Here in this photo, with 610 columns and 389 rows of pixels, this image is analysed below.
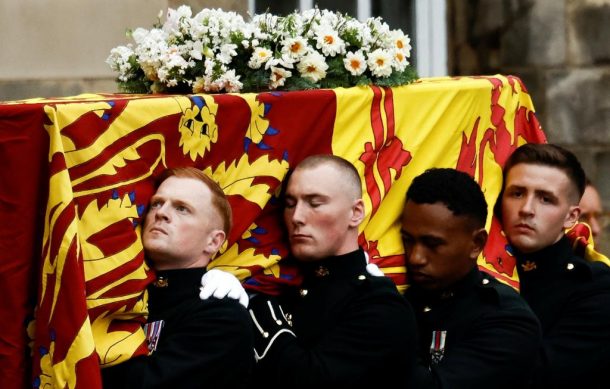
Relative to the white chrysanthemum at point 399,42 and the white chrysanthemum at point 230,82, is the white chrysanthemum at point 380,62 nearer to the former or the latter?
the white chrysanthemum at point 399,42

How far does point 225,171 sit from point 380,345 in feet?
2.45

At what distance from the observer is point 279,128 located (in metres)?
4.45

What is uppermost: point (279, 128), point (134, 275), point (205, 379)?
point (279, 128)

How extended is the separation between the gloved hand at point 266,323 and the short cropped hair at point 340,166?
1.48 feet

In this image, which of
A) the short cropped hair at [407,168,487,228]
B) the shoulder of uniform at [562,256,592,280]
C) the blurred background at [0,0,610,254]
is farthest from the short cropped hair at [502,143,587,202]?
the blurred background at [0,0,610,254]

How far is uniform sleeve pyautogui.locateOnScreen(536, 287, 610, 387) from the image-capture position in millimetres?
4758

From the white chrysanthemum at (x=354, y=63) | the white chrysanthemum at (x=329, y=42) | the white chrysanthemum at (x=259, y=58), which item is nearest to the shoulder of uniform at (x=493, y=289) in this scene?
the white chrysanthemum at (x=354, y=63)

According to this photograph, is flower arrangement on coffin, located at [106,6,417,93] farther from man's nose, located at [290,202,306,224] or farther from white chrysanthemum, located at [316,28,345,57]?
man's nose, located at [290,202,306,224]

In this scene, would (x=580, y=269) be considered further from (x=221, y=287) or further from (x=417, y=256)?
(x=221, y=287)

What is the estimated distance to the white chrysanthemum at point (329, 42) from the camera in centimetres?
461

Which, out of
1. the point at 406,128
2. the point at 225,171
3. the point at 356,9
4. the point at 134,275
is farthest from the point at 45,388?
the point at 356,9

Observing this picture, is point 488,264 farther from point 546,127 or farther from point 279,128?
point 546,127

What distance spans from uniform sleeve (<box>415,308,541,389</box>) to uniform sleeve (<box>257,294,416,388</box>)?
0.16 m

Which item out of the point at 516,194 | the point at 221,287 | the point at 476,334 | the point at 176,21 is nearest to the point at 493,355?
the point at 476,334
